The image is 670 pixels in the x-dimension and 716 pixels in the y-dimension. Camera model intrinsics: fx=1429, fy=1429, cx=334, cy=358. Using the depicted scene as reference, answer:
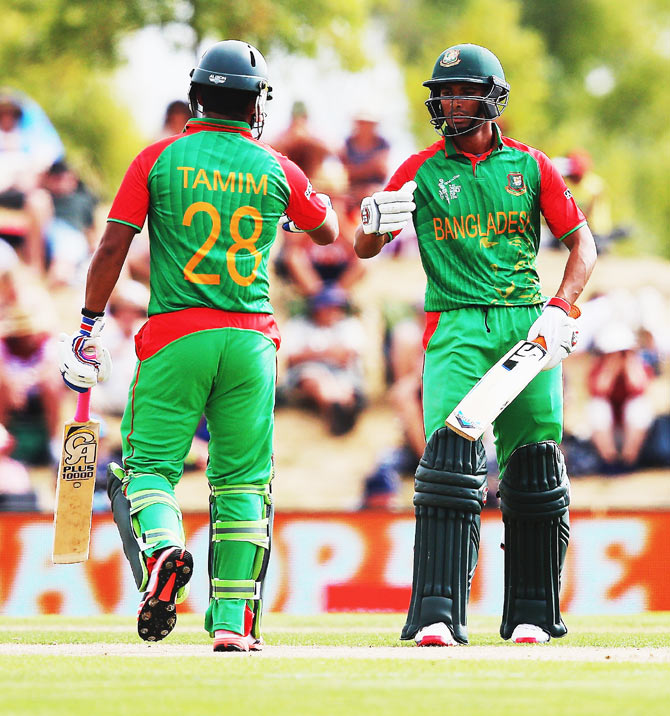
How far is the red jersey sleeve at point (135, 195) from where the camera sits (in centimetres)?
524

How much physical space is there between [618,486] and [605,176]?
13.7m

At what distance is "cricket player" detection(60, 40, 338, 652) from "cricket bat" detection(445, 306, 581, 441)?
29.0 inches

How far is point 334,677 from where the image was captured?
13.4 feet

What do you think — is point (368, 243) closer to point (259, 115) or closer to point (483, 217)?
point (483, 217)

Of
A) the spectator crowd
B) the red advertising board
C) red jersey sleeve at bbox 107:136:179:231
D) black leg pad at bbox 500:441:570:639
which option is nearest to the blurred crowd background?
the spectator crowd

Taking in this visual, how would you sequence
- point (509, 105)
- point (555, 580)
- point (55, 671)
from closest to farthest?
1. point (55, 671)
2. point (555, 580)
3. point (509, 105)

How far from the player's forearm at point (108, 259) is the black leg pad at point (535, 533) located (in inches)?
69.3

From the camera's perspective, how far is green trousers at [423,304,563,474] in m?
5.63

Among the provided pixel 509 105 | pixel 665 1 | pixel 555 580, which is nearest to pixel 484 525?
pixel 555 580

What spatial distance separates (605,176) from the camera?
28516mm

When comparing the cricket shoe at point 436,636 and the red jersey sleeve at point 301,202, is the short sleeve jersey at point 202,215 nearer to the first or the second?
the red jersey sleeve at point 301,202

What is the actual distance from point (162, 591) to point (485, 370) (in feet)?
5.34

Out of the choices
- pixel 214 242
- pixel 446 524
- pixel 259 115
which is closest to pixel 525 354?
pixel 446 524

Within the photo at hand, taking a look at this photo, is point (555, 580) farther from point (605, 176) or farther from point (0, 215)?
point (605, 176)
